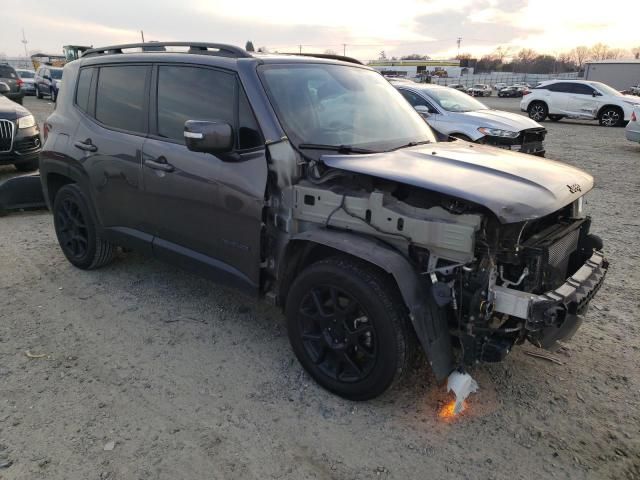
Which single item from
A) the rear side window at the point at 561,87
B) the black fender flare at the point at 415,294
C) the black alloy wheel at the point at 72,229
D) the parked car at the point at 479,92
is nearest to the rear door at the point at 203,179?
the black fender flare at the point at 415,294

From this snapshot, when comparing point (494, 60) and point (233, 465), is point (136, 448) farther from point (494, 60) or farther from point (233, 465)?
point (494, 60)

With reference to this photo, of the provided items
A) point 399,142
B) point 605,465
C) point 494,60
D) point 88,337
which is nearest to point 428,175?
point 399,142

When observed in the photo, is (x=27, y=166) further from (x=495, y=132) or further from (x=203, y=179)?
(x=495, y=132)

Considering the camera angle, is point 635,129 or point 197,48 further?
point 635,129

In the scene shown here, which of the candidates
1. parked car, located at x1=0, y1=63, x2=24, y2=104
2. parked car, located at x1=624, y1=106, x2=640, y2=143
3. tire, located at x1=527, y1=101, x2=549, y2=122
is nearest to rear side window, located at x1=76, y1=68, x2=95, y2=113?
parked car, located at x1=624, y1=106, x2=640, y2=143

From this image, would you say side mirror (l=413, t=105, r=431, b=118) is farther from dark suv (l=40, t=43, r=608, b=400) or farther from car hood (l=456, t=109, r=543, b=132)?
dark suv (l=40, t=43, r=608, b=400)

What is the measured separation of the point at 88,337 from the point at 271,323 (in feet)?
4.45

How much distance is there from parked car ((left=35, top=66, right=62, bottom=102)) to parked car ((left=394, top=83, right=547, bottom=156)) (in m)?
21.3

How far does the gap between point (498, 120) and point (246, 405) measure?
317 inches

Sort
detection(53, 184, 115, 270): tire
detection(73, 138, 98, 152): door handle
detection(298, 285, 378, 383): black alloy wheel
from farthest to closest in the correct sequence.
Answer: detection(53, 184, 115, 270): tire → detection(73, 138, 98, 152): door handle → detection(298, 285, 378, 383): black alloy wheel

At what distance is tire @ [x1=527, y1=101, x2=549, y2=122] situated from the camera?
2004 cm

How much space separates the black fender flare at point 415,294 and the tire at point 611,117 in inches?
764

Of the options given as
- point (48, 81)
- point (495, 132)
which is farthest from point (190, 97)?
point (48, 81)

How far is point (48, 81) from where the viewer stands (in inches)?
993
